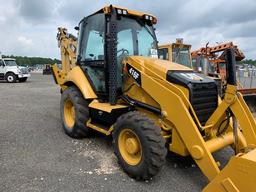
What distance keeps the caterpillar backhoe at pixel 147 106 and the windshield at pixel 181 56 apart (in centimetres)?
613

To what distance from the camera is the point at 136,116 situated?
3822 mm

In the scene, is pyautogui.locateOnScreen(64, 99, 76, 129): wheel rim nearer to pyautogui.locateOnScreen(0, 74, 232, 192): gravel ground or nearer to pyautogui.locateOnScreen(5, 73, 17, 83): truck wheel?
pyautogui.locateOnScreen(0, 74, 232, 192): gravel ground

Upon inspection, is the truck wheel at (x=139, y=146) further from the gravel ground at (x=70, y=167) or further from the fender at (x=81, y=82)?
the fender at (x=81, y=82)

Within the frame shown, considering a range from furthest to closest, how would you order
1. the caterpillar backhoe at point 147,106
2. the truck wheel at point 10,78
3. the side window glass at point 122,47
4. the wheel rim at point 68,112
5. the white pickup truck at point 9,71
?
the truck wheel at point 10,78, the white pickup truck at point 9,71, the wheel rim at point 68,112, the side window glass at point 122,47, the caterpillar backhoe at point 147,106

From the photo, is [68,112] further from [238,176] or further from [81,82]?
[238,176]

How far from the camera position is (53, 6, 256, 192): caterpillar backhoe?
340cm

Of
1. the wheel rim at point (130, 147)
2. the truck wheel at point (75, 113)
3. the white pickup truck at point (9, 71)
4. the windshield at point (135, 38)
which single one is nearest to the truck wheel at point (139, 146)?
the wheel rim at point (130, 147)

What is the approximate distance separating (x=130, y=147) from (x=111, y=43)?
71.2 inches

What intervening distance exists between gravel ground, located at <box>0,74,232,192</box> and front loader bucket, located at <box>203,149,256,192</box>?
2.49ft

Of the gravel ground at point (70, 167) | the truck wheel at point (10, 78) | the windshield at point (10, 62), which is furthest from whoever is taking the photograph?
the truck wheel at point (10, 78)

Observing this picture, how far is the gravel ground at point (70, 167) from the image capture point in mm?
3643

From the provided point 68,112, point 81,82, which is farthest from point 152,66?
point 68,112

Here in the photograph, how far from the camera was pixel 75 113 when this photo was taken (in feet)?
17.3

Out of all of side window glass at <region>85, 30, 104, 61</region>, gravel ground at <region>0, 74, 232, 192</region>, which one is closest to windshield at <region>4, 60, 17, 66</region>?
gravel ground at <region>0, 74, 232, 192</region>
